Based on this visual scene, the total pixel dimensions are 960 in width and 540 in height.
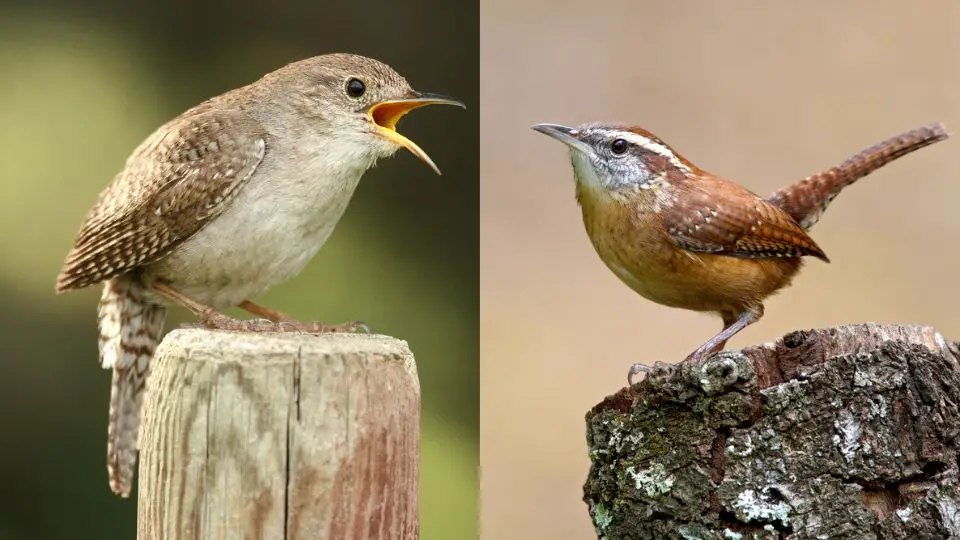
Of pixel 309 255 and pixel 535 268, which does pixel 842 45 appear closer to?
pixel 535 268

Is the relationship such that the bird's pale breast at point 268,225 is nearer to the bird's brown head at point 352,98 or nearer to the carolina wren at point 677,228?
the bird's brown head at point 352,98

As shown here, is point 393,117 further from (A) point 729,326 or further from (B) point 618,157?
(A) point 729,326

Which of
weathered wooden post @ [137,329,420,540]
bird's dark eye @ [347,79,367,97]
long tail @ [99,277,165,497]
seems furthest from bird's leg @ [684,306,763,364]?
long tail @ [99,277,165,497]

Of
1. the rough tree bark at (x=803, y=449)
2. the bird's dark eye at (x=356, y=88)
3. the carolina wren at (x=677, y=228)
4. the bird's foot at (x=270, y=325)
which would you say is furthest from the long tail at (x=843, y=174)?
the bird's foot at (x=270, y=325)

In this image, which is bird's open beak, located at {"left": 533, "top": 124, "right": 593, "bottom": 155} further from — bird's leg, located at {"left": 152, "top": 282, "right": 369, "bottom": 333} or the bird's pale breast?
bird's leg, located at {"left": 152, "top": 282, "right": 369, "bottom": 333}

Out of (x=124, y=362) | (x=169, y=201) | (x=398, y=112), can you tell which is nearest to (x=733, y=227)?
(x=398, y=112)
